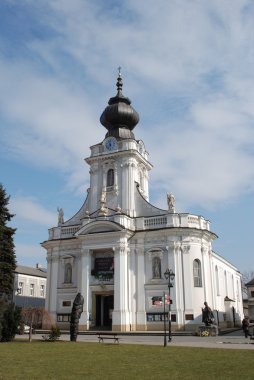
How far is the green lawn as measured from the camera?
1126 cm

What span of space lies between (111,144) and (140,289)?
1593 cm

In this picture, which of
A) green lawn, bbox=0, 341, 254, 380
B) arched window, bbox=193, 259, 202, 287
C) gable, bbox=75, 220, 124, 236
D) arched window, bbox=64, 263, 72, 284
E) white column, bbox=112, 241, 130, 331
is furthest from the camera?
arched window, bbox=64, 263, 72, 284

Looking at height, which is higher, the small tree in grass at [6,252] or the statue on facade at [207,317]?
the small tree in grass at [6,252]

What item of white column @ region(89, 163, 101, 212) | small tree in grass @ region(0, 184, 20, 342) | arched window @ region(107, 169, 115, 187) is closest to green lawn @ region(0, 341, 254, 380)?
small tree in grass @ region(0, 184, 20, 342)

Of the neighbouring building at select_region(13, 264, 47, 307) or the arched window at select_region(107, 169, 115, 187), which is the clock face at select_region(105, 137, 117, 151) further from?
the neighbouring building at select_region(13, 264, 47, 307)

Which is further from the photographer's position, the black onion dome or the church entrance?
the black onion dome

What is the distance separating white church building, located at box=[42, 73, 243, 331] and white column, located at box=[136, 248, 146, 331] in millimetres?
89

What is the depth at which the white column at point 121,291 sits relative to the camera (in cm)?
3650

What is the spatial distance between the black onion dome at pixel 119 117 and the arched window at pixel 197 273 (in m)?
16.1

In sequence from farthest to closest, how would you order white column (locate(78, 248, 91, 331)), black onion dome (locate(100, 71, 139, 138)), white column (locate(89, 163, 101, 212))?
black onion dome (locate(100, 71, 139, 138)) < white column (locate(89, 163, 101, 212)) < white column (locate(78, 248, 91, 331))

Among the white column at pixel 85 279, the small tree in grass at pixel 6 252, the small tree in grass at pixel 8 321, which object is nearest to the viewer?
the small tree in grass at pixel 8 321

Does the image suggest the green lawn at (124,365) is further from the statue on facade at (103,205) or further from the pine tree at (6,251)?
the statue on facade at (103,205)

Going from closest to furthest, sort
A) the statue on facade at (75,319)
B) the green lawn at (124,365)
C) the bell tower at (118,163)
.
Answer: the green lawn at (124,365), the statue on facade at (75,319), the bell tower at (118,163)

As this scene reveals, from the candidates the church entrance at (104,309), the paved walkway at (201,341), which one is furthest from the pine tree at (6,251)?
the church entrance at (104,309)
